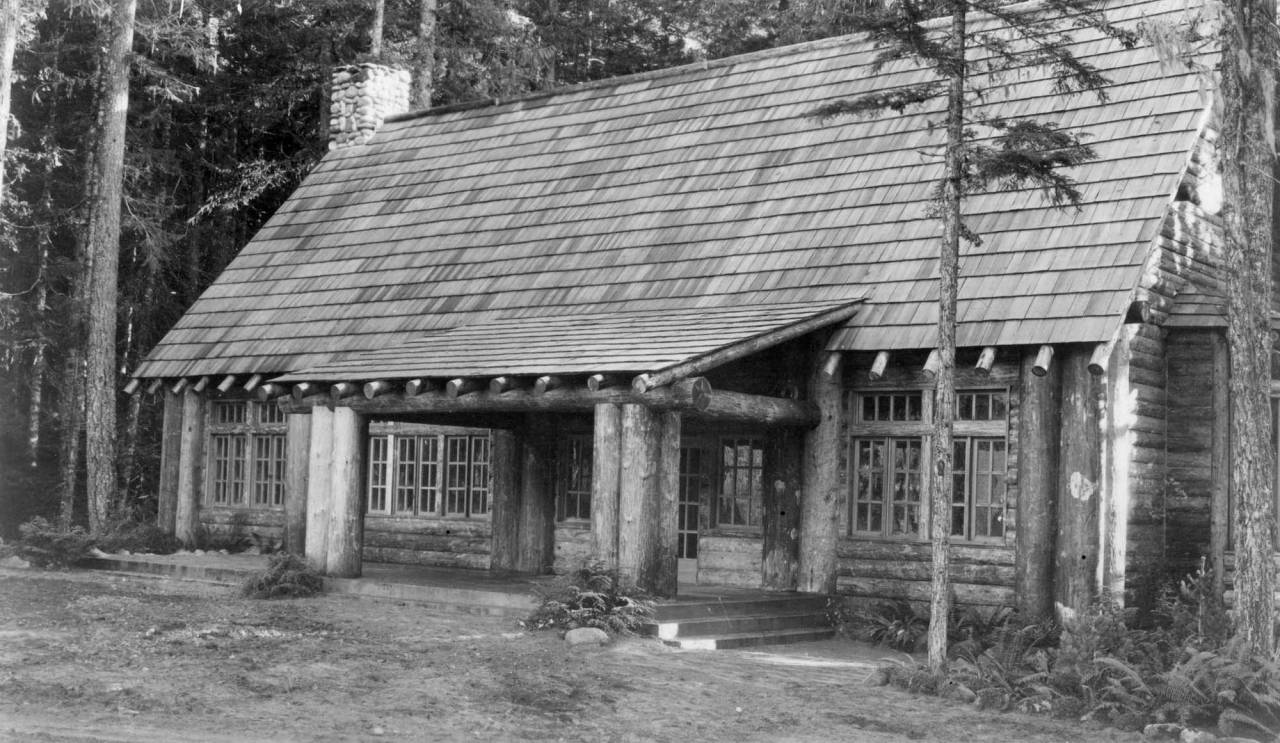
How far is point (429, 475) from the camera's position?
1869cm

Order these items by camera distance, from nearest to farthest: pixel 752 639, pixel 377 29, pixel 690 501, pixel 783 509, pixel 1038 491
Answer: pixel 752 639
pixel 1038 491
pixel 783 509
pixel 690 501
pixel 377 29

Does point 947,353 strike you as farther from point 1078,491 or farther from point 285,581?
point 285,581

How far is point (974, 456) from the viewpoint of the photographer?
1391 centimetres

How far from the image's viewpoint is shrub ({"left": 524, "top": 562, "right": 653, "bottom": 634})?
12.0 meters

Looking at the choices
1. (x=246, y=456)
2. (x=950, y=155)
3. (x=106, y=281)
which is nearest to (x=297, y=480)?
(x=246, y=456)

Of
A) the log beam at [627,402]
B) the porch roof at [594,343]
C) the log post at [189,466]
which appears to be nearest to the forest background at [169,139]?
the log post at [189,466]

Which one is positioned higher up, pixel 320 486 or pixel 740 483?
pixel 740 483

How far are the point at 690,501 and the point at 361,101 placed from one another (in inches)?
434

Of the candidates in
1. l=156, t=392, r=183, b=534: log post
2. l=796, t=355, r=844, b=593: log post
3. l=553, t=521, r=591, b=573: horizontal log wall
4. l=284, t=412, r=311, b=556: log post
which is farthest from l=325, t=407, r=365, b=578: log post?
l=156, t=392, r=183, b=534: log post

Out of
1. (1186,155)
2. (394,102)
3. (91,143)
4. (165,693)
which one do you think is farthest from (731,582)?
(91,143)

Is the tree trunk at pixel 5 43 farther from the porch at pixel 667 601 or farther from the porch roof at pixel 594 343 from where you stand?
the porch at pixel 667 601

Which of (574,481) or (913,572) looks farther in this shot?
(574,481)

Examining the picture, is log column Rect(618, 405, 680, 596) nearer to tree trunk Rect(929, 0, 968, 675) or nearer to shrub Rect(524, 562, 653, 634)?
shrub Rect(524, 562, 653, 634)

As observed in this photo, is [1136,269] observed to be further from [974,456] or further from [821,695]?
[821,695]
